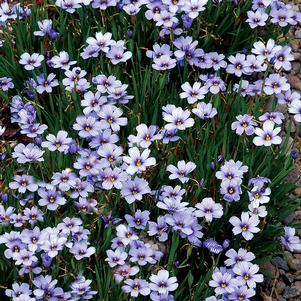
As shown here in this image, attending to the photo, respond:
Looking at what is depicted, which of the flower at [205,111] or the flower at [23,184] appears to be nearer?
the flower at [23,184]

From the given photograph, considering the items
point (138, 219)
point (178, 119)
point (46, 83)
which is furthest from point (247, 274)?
point (46, 83)

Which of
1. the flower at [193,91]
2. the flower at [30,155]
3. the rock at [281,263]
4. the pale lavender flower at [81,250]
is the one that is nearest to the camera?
the pale lavender flower at [81,250]

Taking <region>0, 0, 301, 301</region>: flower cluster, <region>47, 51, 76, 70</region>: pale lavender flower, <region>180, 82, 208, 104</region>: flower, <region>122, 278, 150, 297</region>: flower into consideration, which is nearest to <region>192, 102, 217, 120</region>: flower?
<region>0, 0, 301, 301</region>: flower cluster

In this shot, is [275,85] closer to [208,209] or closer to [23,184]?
[208,209]

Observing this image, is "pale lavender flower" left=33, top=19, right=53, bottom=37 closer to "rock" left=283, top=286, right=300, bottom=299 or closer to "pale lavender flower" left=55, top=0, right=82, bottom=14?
"pale lavender flower" left=55, top=0, right=82, bottom=14

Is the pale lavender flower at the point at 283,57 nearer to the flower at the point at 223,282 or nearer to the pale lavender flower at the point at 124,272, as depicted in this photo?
the flower at the point at 223,282

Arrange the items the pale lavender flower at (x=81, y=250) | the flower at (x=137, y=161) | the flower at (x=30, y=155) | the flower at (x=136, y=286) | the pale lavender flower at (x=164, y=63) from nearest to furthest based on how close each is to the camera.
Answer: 1. the flower at (x=136, y=286)
2. the pale lavender flower at (x=81, y=250)
3. the flower at (x=137, y=161)
4. the flower at (x=30, y=155)
5. the pale lavender flower at (x=164, y=63)

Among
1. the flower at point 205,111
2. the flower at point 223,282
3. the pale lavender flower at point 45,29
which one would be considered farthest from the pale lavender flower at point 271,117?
the pale lavender flower at point 45,29
